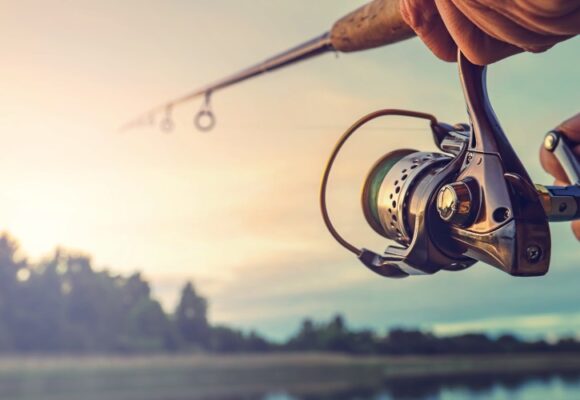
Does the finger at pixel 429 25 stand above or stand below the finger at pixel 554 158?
above

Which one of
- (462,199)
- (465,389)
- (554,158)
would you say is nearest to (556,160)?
(554,158)

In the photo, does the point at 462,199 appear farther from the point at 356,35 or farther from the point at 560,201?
the point at 356,35

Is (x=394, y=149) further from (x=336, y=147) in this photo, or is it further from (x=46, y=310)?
(x=46, y=310)

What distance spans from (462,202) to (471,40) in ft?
0.57

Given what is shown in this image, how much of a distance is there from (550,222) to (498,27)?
290 millimetres

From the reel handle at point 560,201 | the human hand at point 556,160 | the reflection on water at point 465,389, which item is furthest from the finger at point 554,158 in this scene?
the reflection on water at point 465,389

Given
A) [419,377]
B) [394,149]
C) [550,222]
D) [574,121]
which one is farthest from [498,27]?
[419,377]

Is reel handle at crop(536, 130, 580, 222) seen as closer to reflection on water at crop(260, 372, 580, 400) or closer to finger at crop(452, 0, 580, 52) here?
finger at crop(452, 0, 580, 52)

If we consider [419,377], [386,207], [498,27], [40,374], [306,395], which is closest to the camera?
[498,27]

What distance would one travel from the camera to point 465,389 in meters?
20.2

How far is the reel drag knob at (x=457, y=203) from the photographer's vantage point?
821 mm

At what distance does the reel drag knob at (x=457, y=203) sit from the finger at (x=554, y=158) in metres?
0.37

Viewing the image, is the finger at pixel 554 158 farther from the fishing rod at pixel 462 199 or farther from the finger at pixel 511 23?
the finger at pixel 511 23

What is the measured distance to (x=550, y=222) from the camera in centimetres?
88
